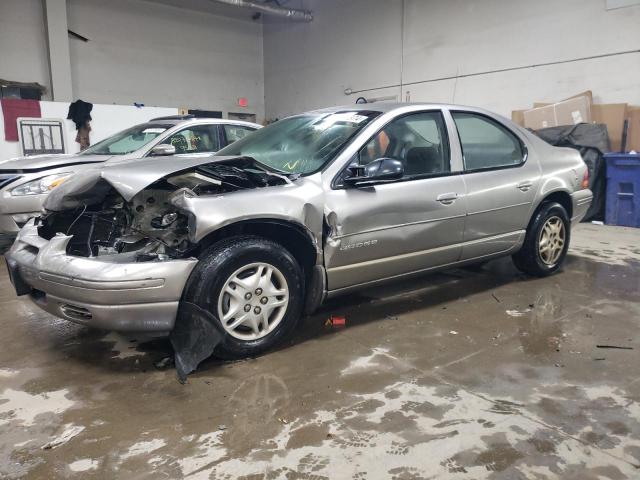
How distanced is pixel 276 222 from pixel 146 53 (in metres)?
13.2

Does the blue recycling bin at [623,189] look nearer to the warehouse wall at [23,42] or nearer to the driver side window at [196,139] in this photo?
the driver side window at [196,139]

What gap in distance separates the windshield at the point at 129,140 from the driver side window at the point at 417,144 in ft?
11.1

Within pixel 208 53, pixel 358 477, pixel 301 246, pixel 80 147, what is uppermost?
pixel 208 53

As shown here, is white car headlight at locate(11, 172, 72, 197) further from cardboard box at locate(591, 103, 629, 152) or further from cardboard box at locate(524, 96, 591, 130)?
cardboard box at locate(591, 103, 629, 152)

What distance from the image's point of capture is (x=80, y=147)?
9289mm

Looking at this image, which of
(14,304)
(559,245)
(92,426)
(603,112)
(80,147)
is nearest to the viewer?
(92,426)

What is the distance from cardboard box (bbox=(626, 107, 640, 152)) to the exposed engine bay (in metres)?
7.30

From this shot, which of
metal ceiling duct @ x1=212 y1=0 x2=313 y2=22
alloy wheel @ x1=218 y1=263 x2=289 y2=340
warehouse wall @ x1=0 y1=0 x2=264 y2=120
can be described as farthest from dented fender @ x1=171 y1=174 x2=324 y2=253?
metal ceiling duct @ x1=212 y1=0 x2=313 y2=22

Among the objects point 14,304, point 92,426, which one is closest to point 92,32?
point 14,304

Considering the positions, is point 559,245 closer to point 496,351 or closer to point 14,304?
point 496,351

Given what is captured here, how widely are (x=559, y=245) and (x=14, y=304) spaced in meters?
4.75

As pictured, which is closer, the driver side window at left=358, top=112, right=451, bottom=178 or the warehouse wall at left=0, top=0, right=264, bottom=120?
the driver side window at left=358, top=112, right=451, bottom=178

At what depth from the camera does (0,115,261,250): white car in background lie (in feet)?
17.0

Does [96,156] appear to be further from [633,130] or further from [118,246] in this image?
[633,130]
